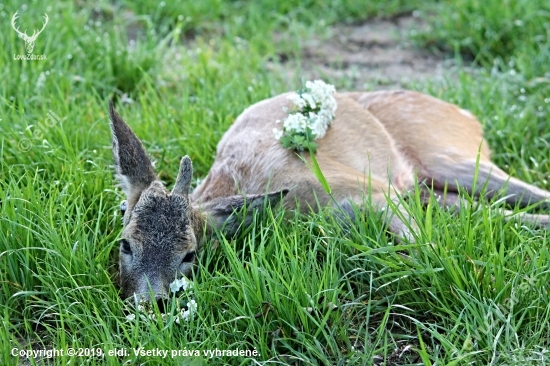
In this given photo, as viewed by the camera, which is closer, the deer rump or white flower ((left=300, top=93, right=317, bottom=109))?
the deer rump

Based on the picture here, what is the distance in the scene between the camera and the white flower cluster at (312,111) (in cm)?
502

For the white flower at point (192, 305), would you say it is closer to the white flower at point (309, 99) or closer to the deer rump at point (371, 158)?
the deer rump at point (371, 158)

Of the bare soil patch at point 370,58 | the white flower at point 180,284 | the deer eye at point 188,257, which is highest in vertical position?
the bare soil patch at point 370,58

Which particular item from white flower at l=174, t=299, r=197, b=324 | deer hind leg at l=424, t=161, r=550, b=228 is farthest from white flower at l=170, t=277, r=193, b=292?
deer hind leg at l=424, t=161, r=550, b=228

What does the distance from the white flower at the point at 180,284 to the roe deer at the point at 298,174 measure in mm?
39

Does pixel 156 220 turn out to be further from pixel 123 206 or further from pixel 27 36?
pixel 27 36

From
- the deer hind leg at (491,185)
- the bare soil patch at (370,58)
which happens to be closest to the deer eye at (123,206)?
the deer hind leg at (491,185)

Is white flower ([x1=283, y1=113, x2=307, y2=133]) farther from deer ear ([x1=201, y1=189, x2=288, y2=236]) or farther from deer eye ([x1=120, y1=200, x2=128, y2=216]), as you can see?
deer eye ([x1=120, y1=200, x2=128, y2=216])

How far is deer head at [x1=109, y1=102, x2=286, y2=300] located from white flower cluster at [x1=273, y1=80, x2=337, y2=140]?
692 millimetres

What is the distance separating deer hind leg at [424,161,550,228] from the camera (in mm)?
5109

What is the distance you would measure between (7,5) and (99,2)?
111 centimetres

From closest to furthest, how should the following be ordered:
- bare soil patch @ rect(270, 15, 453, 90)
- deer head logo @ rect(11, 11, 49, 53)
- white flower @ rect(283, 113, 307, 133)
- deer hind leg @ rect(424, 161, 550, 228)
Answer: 1. white flower @ rect(283, 113, 307, 133)
2. deer hind leg @ rect(424, 161, 550, 228)
3. deer head logo @ rect(11, 11, 49, 53)
4. bare soil patch @ rect(270, 15, 453, 90)

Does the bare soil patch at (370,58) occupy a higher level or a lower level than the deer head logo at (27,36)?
lower

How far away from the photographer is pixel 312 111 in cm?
526
